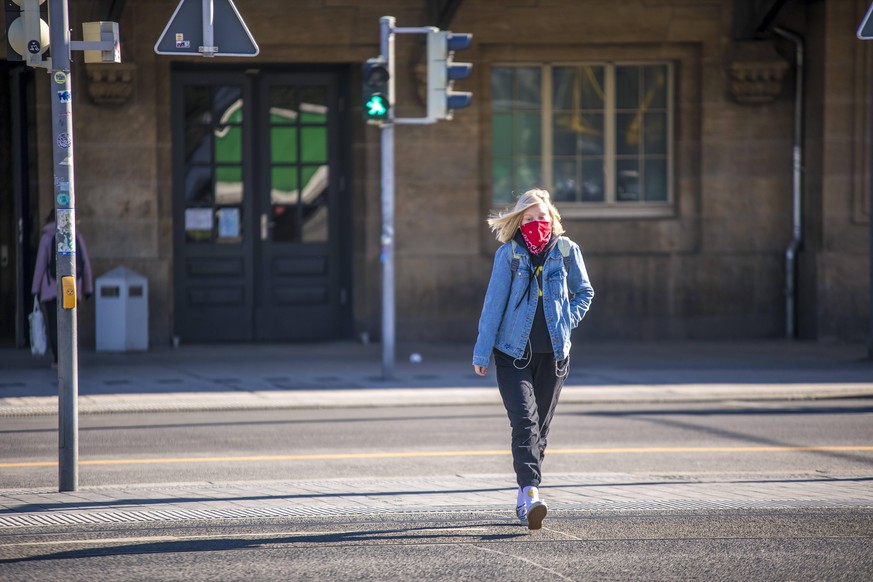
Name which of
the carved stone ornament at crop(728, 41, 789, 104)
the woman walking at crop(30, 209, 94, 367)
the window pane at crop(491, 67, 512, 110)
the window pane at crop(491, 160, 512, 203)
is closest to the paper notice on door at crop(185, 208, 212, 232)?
the woman walking at crop(30, 209, 94, 367)

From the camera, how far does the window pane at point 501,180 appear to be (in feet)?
58.8

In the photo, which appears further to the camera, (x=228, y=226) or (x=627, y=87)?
(x=627, y=87)

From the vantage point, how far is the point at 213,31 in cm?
839

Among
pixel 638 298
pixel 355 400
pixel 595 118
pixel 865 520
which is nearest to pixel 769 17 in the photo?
pixel 595 118

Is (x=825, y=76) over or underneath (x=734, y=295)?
over

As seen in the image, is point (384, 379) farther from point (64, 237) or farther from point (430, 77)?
point (64, 237)

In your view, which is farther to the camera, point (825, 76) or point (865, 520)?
point (825, 76)

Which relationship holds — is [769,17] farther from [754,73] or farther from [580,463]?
[580,463]

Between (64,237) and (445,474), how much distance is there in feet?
8.92

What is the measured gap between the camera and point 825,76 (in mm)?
17219

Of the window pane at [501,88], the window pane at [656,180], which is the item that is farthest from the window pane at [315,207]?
the window pane at [656,180]

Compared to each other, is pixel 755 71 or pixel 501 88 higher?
pixel 755 71

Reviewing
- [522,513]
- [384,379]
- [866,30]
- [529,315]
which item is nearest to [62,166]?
[529,315]

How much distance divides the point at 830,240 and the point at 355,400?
7805 millimetres
